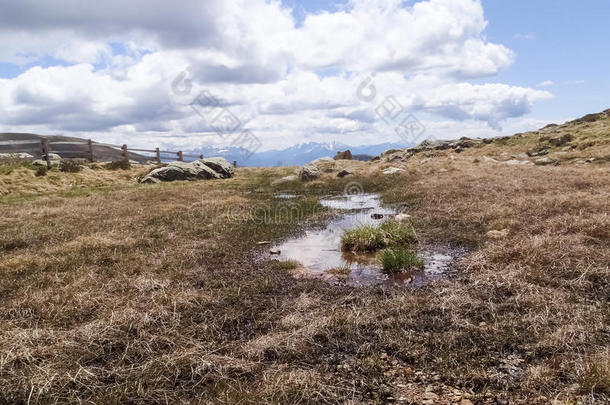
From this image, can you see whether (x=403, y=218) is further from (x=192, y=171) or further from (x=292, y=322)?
(x=192, y=171)

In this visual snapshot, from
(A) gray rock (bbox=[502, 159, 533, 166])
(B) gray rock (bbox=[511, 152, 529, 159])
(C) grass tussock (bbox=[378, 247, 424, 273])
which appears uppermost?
(B) gray rock (bbox=[511, 152, 529, 159])

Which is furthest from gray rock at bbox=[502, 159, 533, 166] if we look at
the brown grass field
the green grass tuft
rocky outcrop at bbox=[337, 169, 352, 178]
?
the green grass tuft

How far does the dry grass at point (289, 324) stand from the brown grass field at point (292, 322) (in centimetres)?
3

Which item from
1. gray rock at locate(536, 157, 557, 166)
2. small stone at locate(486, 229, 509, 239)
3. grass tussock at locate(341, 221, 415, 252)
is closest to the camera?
small stone at locate(486, 229, 509, 239)

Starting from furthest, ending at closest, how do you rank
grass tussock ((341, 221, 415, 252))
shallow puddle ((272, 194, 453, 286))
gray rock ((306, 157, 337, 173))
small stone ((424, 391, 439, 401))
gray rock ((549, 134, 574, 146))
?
1. gray rock ((306, 157, 337, 173))
2. gray rock ((549, 134, 574, 146))
3. grass tussock ((341, 221, 415, 252))
4. shallow puddle ((272, 194, 453, 286))
5. small stone ((424, 391, 439, 401))

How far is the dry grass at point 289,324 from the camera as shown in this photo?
5059 millimetres

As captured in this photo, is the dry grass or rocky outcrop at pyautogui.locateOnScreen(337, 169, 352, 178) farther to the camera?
rocky outcrop at pyautogui.locateOnScreen(337, 169, 352, 178)

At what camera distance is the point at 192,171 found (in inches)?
1567

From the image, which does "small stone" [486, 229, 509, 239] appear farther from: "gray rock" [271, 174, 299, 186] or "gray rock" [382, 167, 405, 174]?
"gray rock" [382, 167, 405, 174]

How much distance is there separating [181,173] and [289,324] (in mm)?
34520

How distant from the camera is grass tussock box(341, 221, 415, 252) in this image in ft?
41.0

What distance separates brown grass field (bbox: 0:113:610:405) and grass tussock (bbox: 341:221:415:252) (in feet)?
2.82

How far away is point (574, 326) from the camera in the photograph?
6.09 m

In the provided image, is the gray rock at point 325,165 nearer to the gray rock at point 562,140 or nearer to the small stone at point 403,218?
the gray rock at point 562,140
